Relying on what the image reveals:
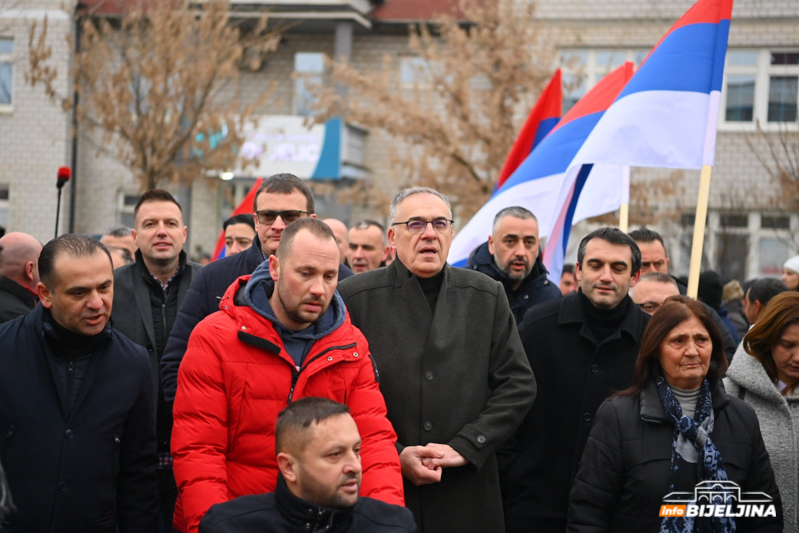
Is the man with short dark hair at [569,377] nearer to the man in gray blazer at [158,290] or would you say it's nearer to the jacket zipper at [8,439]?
the man in gray blazer at [158,290]

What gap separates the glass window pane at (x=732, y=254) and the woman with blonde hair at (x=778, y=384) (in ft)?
39.5

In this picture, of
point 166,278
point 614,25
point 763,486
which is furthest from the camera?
point 614,25

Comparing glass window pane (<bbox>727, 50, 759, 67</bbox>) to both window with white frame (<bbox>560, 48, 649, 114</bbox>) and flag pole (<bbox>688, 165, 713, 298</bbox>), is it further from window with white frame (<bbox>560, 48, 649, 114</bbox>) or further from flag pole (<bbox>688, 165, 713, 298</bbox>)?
flag pole (<bbox>688, 165, 713, 298</bbox>)

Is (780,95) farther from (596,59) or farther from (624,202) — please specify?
(624,202)

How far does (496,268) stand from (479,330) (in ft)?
6.15

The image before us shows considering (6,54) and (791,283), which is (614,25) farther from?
(6,54)

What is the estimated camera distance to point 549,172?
7.47m

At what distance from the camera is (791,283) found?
337 inches

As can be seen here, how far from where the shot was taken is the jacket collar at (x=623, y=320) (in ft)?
15.4

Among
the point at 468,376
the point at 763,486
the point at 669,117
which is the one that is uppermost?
the point at 669,117

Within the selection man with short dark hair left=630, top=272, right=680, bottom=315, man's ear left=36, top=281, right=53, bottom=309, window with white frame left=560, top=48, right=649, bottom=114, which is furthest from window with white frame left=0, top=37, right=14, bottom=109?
man's ear left=36, top=281, right=53, bottom=309

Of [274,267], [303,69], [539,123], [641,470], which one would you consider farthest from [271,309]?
[303,69]

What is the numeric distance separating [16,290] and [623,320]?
3400 millimetres

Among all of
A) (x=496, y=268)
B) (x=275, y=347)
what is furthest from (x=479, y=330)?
(x=496, y=268)
